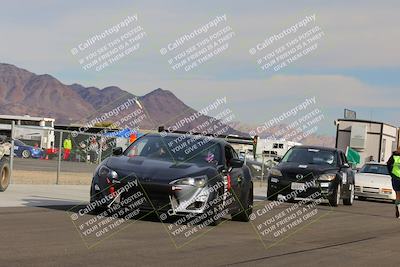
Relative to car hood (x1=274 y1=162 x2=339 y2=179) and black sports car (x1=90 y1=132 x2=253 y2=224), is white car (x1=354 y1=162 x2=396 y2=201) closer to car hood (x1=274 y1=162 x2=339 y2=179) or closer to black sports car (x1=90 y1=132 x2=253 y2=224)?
car hood (x1=274 y1=162 x2=339 y2=179)

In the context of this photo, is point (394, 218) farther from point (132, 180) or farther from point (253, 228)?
point (132, 180)

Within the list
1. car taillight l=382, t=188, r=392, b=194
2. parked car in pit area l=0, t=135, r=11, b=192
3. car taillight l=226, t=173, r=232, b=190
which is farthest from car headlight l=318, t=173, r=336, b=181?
parked car in pit area l=0, t=135, r=11, b=192

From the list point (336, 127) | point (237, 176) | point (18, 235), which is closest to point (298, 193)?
point (237, 176)

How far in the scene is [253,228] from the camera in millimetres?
11930

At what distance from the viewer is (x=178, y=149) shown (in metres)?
12.2

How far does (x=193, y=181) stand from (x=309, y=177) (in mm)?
9122

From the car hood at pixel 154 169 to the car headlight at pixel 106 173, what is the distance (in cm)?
5

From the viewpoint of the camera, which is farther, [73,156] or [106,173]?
[73,156]

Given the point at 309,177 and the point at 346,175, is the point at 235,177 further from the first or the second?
the point at 346,175

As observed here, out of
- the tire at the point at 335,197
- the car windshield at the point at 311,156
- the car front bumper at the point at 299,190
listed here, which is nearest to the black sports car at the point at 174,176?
the car front bumper at the point at 299,190

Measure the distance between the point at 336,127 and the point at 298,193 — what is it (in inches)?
1321

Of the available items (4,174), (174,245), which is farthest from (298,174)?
(174,245)

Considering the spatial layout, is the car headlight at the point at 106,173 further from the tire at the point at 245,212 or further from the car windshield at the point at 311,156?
the car windshield at the point at 311,156

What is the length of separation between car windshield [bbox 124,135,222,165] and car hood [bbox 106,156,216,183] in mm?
381
